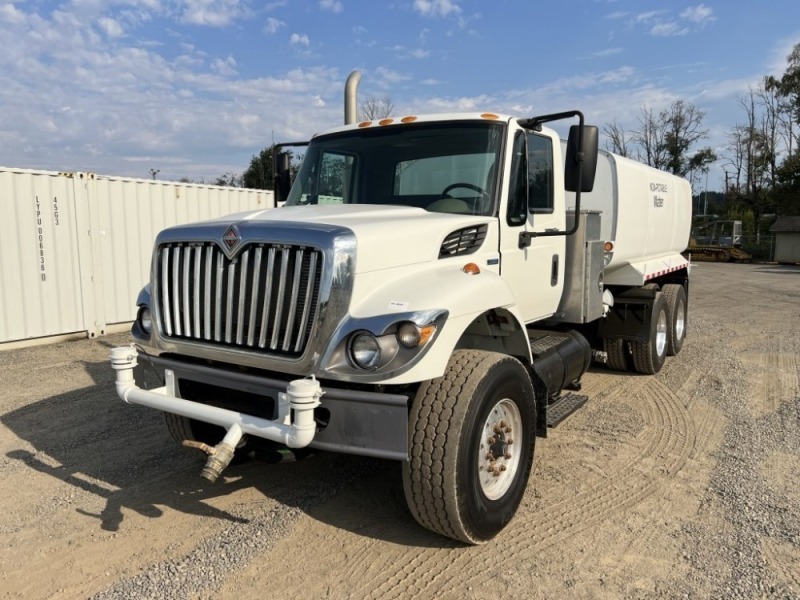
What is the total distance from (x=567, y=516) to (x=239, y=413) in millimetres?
2116

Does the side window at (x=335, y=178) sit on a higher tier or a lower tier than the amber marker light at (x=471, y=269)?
higher

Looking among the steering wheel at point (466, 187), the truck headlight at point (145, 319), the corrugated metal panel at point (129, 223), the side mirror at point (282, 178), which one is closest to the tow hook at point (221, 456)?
the truck headlight at point (145, 319)

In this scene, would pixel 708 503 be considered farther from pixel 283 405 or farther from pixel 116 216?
pixel 116 216

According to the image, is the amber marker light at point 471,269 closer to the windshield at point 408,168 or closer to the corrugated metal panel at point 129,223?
the windshield at point 408,168

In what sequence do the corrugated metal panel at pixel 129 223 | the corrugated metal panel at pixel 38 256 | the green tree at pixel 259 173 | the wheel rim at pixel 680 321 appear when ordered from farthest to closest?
the green tree at pixel 259 173, the corrugated metal panel at pixel 129 223, the corrugated metal panel at pixel 38 256, the wheel rim at pixel 680 321

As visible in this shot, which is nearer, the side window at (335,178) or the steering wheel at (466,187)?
the steering wheel at (466,187)

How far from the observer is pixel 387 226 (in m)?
3.39

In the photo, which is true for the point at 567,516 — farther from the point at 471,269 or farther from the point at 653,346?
the point at 653,346

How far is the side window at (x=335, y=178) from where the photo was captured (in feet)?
15.3

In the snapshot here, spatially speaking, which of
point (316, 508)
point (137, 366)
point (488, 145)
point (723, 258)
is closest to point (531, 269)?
point (488, 145)

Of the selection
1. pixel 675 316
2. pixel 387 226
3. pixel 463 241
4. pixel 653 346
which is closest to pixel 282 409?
pixel 387 226

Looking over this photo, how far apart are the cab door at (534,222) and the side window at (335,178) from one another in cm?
124

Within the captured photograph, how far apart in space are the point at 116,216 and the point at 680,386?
911 centimetres

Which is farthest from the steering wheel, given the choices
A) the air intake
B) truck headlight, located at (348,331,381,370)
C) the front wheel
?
truck headlight, located at (348,331,381,370)
